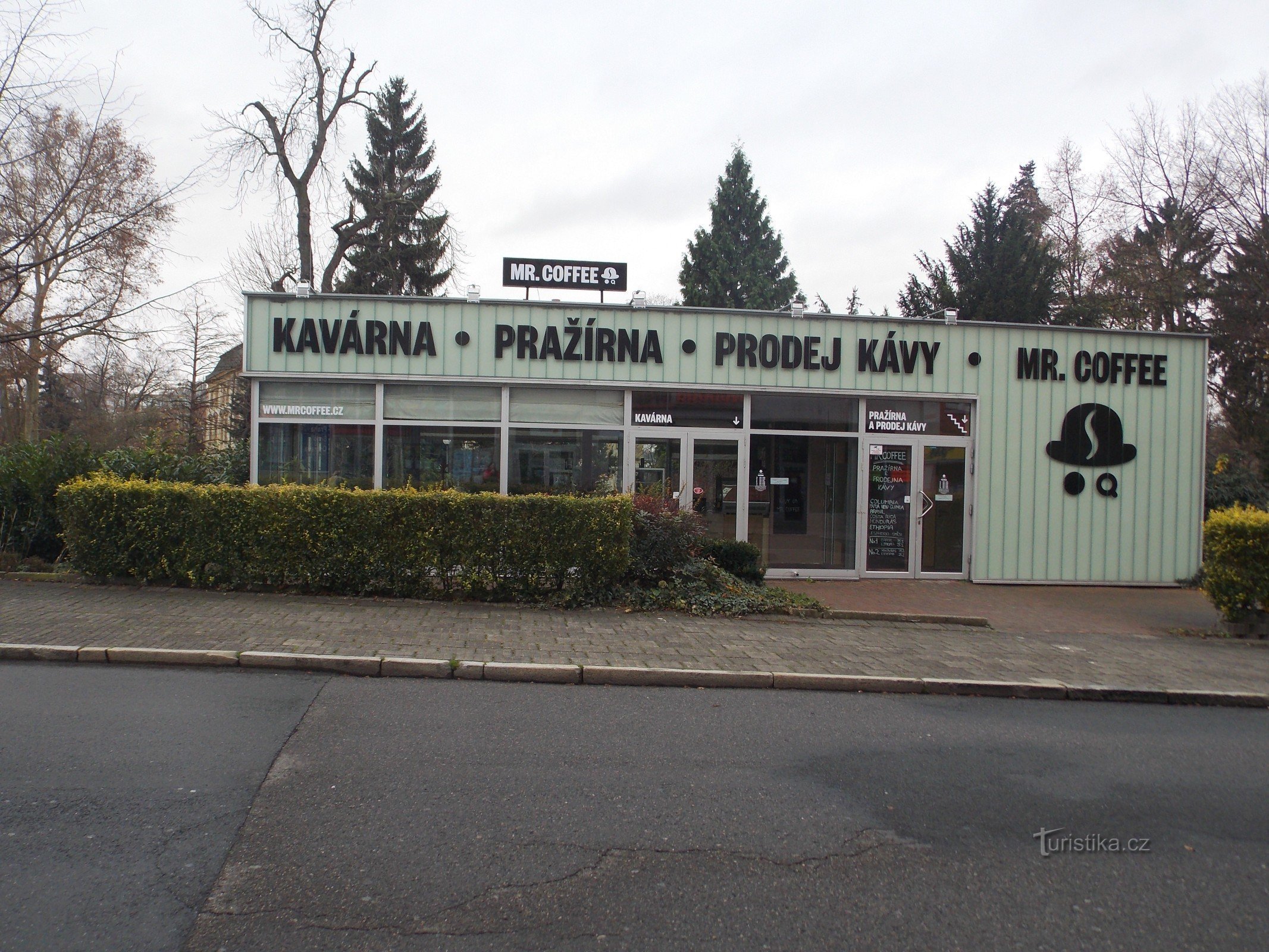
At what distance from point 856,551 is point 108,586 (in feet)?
33.0

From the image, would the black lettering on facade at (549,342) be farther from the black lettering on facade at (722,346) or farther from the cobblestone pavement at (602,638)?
the cobblestone pavement at (602,638)

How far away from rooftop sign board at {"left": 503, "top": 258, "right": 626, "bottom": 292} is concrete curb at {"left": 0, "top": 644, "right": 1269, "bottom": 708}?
7.82 metres

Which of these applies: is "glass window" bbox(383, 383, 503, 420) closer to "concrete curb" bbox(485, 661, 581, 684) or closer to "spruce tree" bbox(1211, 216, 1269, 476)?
"concrete curb" bbox(485, 661, 581, 684)

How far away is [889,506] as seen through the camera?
13.6m

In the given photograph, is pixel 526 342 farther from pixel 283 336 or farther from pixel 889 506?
pixel 889 506

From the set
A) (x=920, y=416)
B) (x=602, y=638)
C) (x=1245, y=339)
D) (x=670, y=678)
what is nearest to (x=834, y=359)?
(x=920, y=416)

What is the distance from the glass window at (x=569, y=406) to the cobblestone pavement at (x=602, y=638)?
13.4ft

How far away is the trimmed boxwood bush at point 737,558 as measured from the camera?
1125 centimetres

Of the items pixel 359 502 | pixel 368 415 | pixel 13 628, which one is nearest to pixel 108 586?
pixel 13 628

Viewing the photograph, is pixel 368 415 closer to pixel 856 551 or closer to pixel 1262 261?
pixel 856 551

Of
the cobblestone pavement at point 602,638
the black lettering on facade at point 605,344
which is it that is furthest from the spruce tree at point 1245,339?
the black lettering on facade at point 605,344

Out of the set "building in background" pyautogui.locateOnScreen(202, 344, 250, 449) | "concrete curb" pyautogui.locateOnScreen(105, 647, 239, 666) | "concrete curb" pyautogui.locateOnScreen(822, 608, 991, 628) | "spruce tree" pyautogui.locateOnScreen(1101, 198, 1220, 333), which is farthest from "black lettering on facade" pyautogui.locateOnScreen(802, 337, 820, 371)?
"spruce tree" pyautogui.locateOnScreen(1101, 198, 1220, 333)

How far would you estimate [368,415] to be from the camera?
1295 centimetres

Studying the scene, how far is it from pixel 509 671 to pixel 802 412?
7.79m
